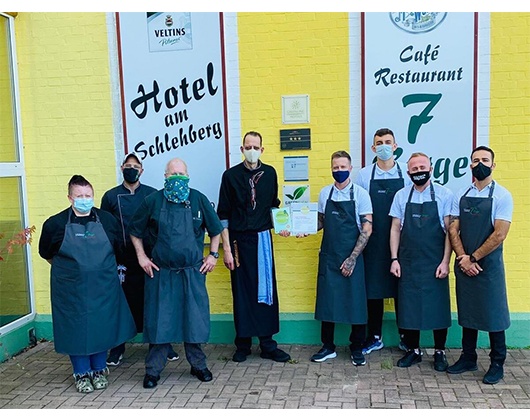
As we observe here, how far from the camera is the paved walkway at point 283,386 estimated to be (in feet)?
13.4

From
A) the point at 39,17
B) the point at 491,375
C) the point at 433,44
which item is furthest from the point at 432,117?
the point at 39,17

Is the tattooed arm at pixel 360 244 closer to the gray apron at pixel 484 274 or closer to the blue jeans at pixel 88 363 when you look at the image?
the gray apron at pixel 484 274

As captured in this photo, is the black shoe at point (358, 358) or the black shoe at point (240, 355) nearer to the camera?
the black shoe at point (358, 358)

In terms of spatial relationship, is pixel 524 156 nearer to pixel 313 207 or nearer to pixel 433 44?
pixel 433 44

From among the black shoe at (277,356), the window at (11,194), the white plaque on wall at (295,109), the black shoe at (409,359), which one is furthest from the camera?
the window at (11,194)

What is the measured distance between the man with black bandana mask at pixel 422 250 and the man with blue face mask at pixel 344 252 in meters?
0.29

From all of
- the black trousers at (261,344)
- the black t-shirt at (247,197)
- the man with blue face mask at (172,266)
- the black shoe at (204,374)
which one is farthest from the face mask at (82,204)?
the black trousers at (261,344)

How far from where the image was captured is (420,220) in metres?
4.52

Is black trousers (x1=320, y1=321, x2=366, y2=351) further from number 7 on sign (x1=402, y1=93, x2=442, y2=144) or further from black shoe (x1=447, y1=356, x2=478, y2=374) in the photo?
number 7 on sign (x1=402, y1=93, x2=442, y2=144)

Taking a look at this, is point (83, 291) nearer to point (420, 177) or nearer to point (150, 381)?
point (150, 381)

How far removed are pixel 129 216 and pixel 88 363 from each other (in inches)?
51.3

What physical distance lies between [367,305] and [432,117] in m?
1.88

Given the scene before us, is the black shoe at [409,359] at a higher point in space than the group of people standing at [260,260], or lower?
lower

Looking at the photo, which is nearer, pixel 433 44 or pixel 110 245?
pixel 110 245
